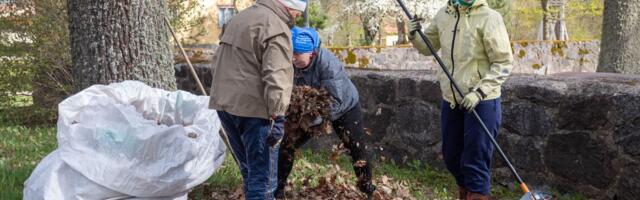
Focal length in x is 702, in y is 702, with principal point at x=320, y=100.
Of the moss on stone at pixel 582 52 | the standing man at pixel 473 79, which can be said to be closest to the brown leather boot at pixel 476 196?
the standing man at pixel 473 79

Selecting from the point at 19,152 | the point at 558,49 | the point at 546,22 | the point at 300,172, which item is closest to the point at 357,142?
the point at 300,172

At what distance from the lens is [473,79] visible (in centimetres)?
422

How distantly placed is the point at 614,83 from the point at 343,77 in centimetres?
188

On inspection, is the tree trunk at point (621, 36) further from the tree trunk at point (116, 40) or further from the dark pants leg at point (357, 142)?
the tree trunk at point (116, 40)

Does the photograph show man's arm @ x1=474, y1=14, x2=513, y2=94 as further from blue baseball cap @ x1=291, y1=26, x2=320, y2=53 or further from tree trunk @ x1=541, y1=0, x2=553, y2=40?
tree trunk @ x1=541, y1=0, x2=553, y2=40

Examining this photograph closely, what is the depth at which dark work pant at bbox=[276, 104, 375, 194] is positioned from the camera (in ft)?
15.7

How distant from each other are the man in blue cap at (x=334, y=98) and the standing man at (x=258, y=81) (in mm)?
515

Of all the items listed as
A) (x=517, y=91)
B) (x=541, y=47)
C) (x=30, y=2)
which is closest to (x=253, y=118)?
(x=517, y=91)

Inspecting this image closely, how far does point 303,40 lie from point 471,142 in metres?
1.20

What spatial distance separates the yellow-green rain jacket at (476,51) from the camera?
4.10 metres

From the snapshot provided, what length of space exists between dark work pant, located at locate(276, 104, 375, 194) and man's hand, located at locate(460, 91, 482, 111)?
3.10 feet

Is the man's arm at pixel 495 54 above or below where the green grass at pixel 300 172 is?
above

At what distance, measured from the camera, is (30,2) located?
9.21 m

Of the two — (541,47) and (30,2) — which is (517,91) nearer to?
(30,2)
